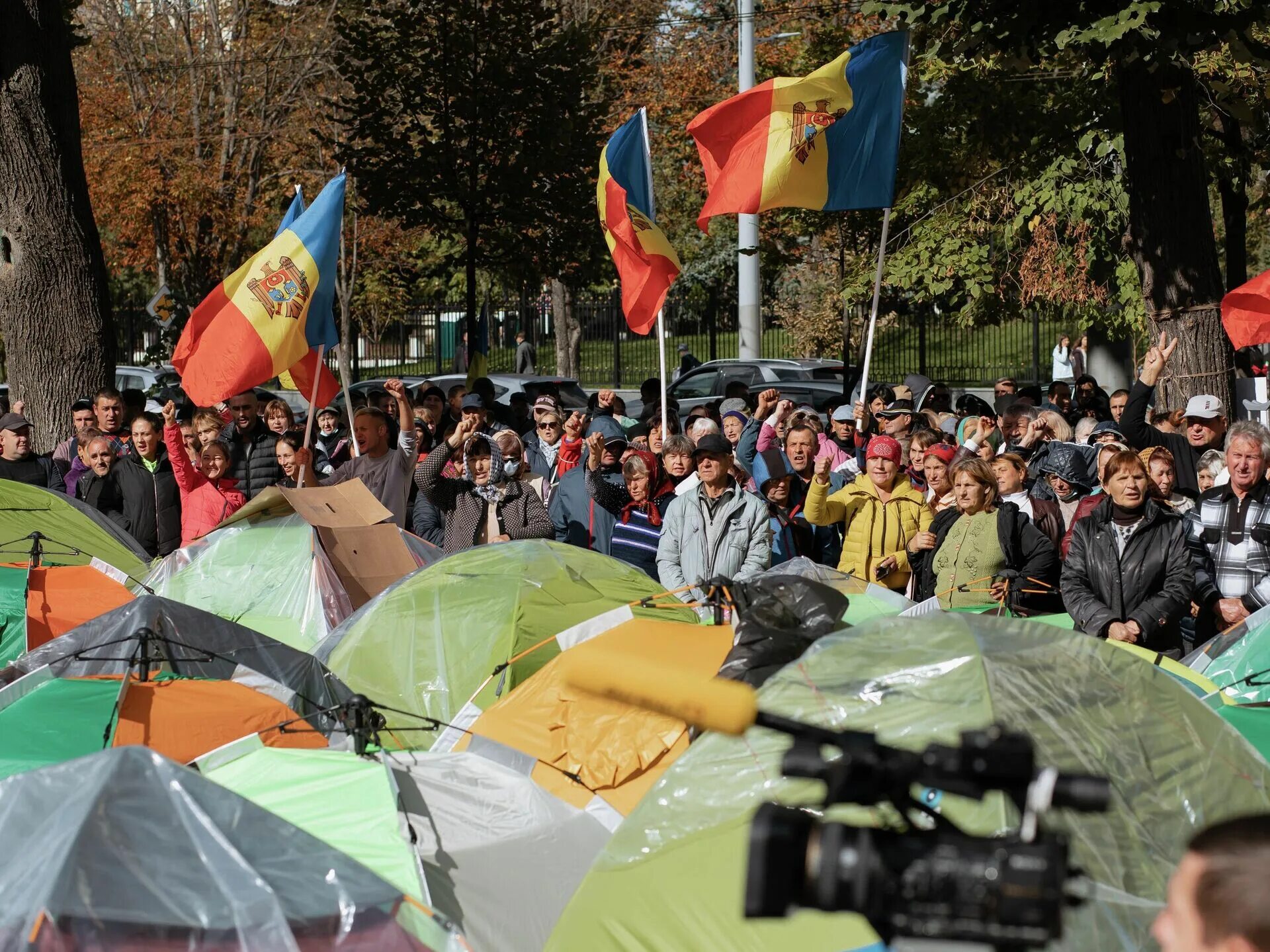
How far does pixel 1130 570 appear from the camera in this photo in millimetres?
6648

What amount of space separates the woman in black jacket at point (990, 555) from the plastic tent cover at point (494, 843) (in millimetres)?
2897

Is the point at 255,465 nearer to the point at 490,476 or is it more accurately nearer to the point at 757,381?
the point at 490,476

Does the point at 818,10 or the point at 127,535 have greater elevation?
the point at 818,10

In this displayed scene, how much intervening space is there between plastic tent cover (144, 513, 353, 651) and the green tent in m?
0.62

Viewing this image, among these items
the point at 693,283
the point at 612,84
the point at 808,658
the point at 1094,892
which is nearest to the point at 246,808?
the point at 808,658

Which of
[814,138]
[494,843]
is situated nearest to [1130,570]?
[494,843]

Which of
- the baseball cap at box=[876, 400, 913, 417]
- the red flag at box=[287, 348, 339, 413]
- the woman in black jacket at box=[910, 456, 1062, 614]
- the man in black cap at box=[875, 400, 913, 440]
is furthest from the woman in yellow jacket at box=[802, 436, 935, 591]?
the red flag at box=[287, 348, 339, 413]

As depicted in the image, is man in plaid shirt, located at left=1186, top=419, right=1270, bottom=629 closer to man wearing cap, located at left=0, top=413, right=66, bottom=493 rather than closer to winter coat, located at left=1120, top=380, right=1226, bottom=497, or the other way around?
winter coat, located at left=1120, top=380, right=1226, bottom=497

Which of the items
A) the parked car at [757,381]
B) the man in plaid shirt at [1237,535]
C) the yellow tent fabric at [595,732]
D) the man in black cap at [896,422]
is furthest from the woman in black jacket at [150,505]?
the parked car at [757,381]

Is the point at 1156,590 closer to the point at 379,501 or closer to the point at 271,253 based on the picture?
the point at 379,501

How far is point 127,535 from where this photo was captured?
30.2 feet

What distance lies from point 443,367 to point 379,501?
2537 cm

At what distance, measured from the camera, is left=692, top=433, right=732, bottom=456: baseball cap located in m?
7.76

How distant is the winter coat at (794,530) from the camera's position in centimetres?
846
